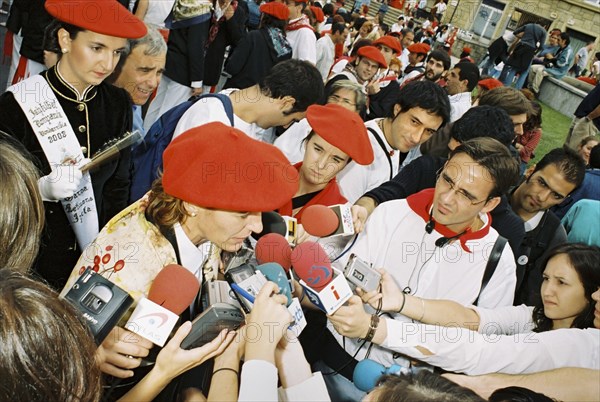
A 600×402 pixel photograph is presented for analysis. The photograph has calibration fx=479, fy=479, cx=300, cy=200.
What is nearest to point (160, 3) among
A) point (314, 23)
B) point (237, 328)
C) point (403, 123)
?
point (403, 123)

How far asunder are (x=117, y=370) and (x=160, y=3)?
12.2 ft

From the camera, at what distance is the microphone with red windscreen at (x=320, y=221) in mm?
2186

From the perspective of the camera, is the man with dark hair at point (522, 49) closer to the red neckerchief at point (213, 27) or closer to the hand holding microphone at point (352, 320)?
the red neckerchief at point (213, 27)

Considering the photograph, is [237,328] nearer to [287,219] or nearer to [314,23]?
[287,219]

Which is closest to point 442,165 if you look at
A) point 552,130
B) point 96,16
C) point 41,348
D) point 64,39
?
point 96,16

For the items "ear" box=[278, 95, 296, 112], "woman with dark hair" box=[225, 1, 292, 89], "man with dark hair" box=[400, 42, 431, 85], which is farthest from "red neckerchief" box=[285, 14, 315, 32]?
"ear" box=[278, 95, 296, 112]

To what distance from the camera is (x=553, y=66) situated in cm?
1706

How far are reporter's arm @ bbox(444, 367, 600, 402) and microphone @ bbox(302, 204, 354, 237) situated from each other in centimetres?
77

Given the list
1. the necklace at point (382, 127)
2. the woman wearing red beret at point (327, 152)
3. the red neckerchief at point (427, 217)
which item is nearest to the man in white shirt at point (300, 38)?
the necklace at point (382, 127)

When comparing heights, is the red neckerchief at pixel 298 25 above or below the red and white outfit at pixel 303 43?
above

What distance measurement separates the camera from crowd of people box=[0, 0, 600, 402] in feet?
4.83

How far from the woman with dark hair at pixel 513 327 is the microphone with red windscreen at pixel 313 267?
38 cm

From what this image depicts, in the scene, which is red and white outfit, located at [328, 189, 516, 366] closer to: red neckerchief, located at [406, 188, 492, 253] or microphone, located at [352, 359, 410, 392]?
red neckerchief, located at [406, 188, 492, 253]

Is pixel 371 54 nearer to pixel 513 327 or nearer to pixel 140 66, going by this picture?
pixel 140 66
